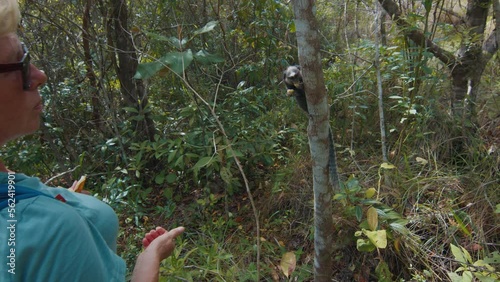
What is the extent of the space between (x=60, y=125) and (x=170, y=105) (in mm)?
1090

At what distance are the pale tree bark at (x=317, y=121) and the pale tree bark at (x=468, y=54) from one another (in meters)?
1.62

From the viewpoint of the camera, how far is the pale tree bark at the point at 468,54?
2.65 meters

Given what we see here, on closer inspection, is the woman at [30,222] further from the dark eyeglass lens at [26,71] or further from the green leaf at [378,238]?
the green leaf at [378,238]

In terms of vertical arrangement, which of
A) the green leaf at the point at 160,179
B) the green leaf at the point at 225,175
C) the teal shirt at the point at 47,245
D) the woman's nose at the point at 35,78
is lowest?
the green leaf at the point at 160,179

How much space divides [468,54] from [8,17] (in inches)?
119

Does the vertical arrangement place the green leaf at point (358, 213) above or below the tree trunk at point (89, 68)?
below

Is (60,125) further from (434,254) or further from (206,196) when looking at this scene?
(434,254)

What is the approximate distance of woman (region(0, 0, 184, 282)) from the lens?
63cm

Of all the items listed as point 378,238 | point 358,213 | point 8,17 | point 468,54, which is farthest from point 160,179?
point 468,54

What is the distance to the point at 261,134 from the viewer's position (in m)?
2.70

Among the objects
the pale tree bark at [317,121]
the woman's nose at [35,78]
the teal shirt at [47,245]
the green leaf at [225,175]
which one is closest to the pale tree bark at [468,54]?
the pale tree bark at [317,121]

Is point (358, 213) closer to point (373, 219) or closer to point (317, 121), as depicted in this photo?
point (373, 219)

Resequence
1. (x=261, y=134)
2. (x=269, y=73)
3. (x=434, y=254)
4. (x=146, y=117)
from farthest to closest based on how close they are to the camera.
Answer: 1. (x=269, y=73)
2. (x=146, y=117)
3. (x=261, y=134)
4. (x=434, y=254)

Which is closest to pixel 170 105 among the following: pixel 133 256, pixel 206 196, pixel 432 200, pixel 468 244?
pixel 206 196
